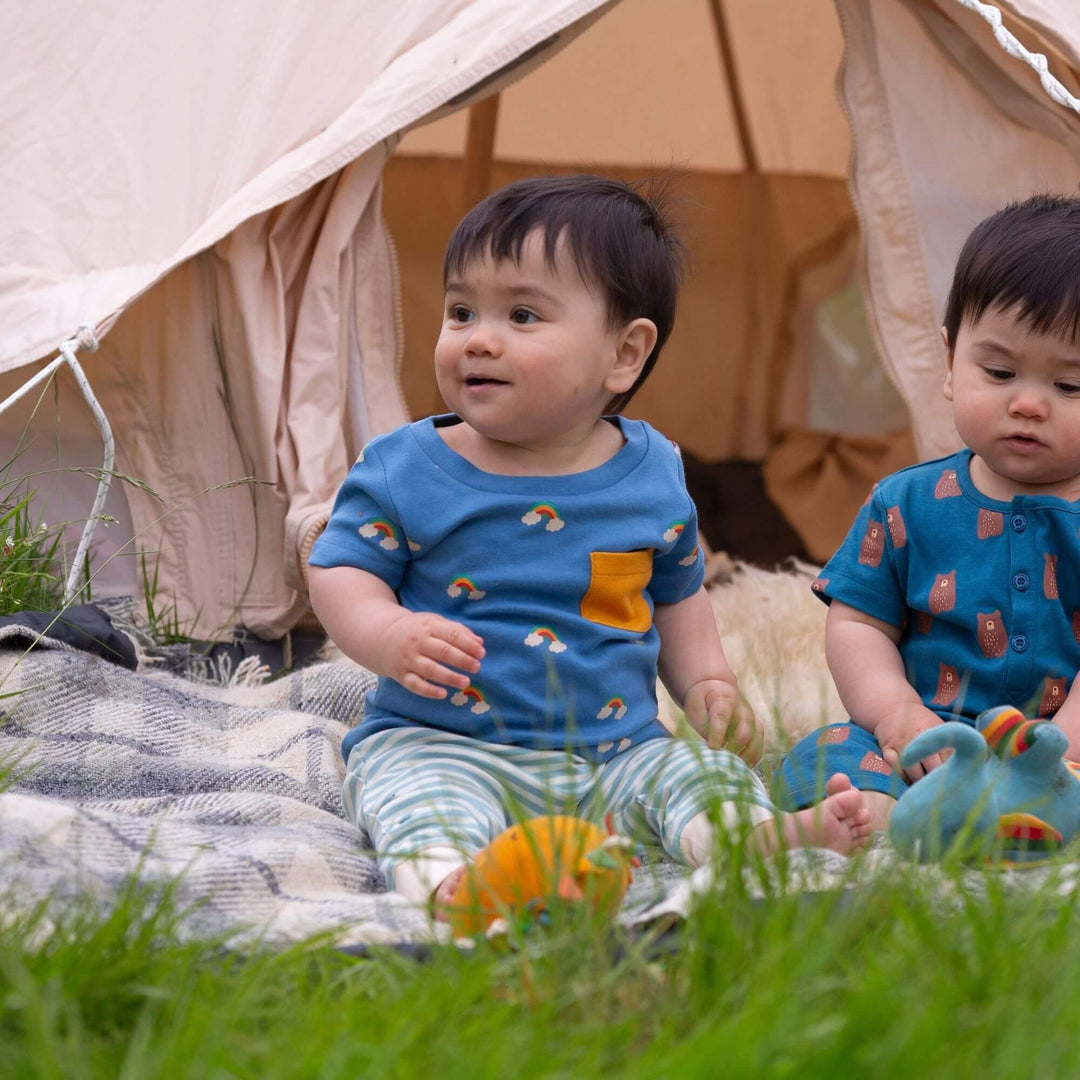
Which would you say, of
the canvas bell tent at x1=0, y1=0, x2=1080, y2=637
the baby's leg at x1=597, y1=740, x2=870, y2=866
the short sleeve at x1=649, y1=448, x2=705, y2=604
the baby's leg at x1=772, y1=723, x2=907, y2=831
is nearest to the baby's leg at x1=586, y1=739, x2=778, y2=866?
the baby's leg at x1=597, y1=740, x2=870, y2=866

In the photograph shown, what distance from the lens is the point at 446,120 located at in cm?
381

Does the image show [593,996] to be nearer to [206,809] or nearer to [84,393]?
[206,809]

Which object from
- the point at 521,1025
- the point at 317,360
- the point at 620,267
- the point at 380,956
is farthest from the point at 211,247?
the point at 521,1025


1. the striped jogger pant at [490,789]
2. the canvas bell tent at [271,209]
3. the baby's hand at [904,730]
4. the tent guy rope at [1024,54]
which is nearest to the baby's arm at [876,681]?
the baby's hand at [904,730]

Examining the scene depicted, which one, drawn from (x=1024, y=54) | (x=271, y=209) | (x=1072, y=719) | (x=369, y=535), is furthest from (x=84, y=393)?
(x=1024, y=54)

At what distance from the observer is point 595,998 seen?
89 cm

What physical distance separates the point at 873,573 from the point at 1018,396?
0.92ft

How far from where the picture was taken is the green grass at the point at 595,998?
769 mm

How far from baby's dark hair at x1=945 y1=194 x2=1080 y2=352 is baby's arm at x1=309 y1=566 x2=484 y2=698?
2.34 ft

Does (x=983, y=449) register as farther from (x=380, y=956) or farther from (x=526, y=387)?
(x=380, y=956)

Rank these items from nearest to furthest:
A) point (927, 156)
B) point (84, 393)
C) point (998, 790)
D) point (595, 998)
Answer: point (595, 998) → point (998, 790) → point (84, 393) → point (927, 156)

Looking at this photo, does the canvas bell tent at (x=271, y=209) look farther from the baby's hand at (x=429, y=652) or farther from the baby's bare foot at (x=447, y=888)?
the baby's bare foot at (x=447, y=888)

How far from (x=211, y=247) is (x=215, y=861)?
1.41m

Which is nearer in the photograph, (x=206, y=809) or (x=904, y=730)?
(x=206, y=809)
